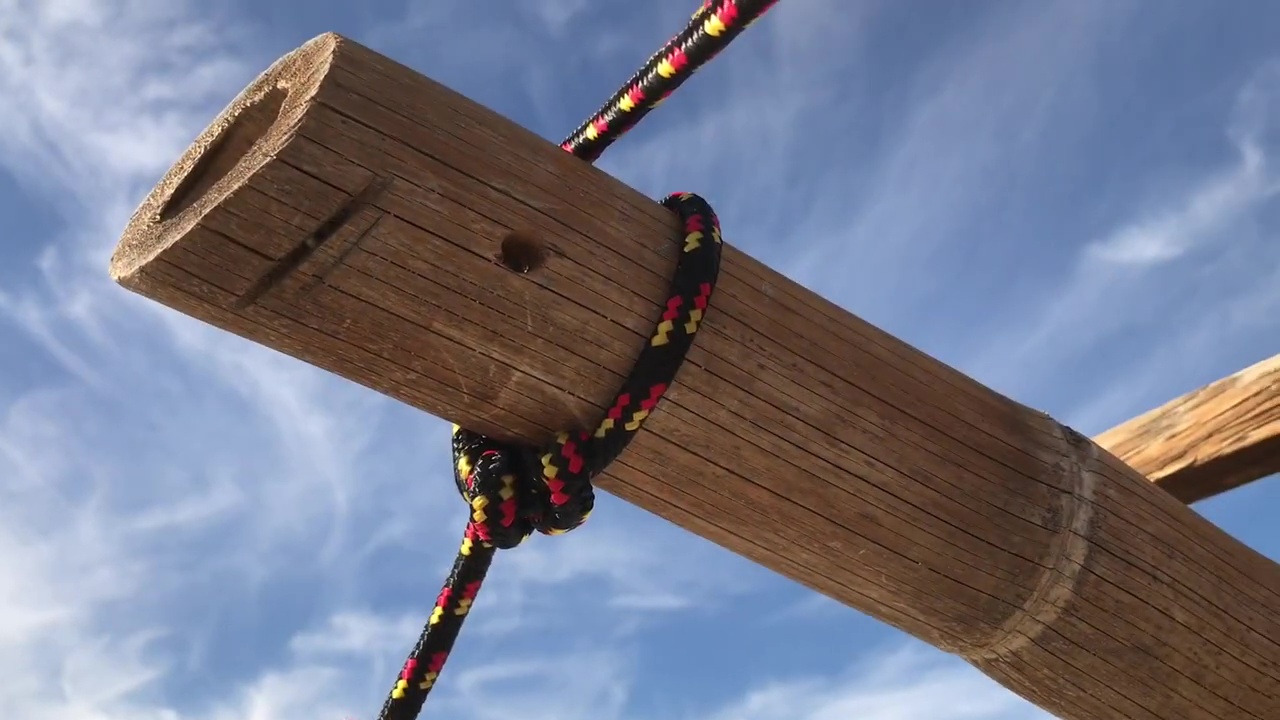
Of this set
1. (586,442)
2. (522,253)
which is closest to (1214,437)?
(586,442)

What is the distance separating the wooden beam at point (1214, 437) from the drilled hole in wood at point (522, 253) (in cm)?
210

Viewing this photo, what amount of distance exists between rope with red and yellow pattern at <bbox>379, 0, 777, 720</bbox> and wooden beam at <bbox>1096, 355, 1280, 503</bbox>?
1786 millimetres

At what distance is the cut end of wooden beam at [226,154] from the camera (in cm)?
140

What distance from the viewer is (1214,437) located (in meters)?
2.85

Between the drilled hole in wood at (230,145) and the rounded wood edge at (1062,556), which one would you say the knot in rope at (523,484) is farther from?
the rounded wood edge at (1062,556)

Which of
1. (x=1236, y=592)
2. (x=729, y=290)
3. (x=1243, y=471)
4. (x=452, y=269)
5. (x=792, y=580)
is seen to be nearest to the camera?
(x=452, y=269)

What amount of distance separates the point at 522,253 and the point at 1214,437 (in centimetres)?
218

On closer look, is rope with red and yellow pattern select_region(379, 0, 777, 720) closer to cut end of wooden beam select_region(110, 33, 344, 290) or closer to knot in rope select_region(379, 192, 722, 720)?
knot in rope select_region(379, 192, 722, 720)

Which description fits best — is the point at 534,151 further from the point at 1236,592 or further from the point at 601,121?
the point at 1236,592

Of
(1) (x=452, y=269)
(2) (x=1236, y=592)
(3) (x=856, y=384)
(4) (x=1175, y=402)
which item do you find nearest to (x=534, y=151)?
(1) (x=452, y=269)

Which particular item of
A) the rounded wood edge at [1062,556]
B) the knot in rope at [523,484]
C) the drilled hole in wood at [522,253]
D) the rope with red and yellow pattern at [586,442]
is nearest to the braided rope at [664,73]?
the rope with red and yellow pattern at [586,442]

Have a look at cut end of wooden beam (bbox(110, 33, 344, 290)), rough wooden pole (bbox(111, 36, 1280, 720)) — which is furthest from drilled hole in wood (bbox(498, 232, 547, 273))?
cut end of wooden beam (bbox(110, 33, 344, 290))

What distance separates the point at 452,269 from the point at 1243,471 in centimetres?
235

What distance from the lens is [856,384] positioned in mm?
1743
